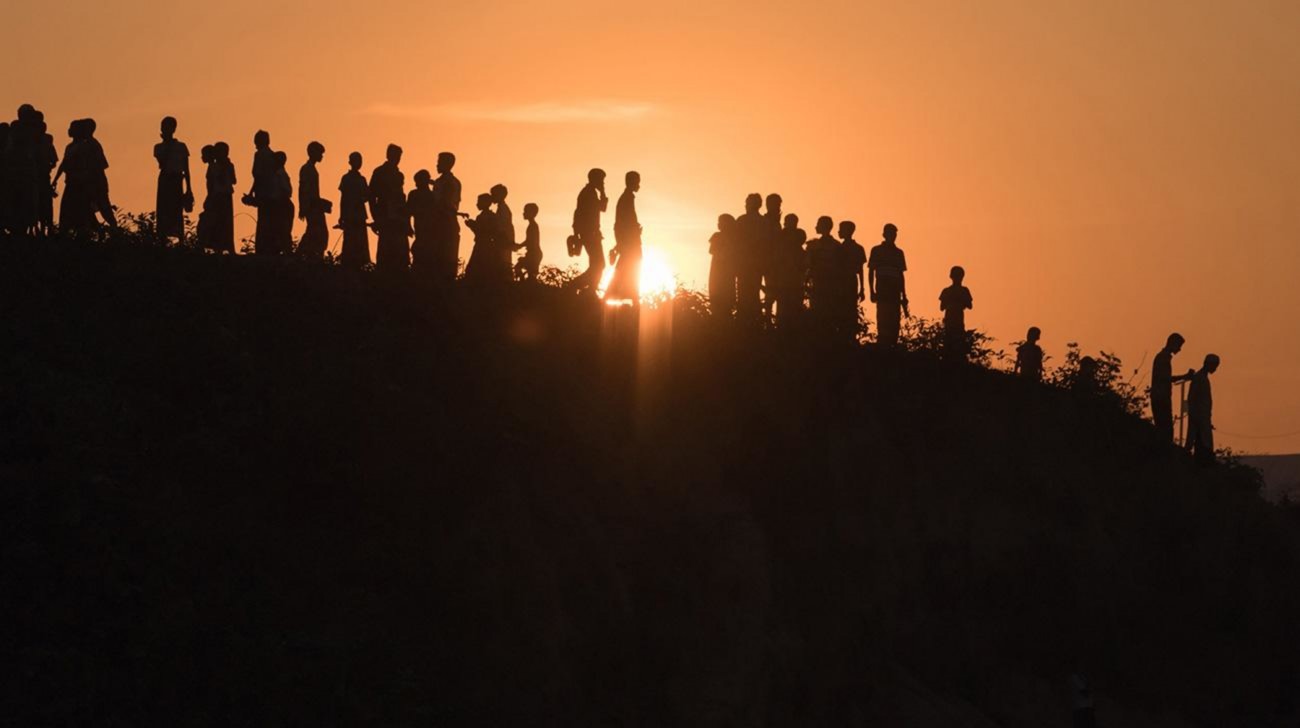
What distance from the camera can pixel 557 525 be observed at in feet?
67.2

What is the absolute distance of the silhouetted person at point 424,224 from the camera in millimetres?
24641

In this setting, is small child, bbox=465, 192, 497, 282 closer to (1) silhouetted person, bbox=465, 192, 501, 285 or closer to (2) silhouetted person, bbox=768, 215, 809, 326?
(1) silhouetted person, bbox=465, 192, 501, 285

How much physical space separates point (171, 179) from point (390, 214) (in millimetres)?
2646

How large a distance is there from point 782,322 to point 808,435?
2405 millimetres

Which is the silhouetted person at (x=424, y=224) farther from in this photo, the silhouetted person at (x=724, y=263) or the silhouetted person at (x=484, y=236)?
the silhouetted person at (x=724, y=263)

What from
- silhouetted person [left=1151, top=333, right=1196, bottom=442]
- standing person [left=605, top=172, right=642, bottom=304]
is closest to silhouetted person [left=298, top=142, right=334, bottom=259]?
standing person [left=605, top=172, right=642, bottom=304]

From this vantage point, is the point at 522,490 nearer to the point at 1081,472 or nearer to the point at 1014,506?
the point at 1014,506

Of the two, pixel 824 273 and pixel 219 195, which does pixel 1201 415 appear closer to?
pixel 824 273

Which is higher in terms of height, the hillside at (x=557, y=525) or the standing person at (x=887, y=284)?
the standing person at (x=887, y=284)

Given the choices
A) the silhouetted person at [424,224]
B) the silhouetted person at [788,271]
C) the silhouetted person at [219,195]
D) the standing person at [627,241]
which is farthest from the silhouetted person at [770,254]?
the silhouetted person at [219,195]

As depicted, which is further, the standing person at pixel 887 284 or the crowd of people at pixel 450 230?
the standing person at pixel 887 284

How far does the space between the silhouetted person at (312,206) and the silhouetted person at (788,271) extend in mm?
5881

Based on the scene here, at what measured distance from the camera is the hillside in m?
16.8

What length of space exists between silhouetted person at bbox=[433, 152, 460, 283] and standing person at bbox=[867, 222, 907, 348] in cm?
583
